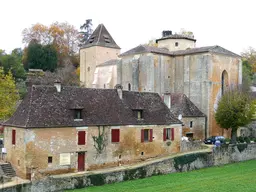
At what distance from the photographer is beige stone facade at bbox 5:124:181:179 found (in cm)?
2545

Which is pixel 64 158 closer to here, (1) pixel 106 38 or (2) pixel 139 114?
(2) pixel 139 114

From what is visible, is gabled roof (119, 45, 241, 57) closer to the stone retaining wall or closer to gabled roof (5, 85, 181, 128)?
gabled roof (5, 85, 181, 128)

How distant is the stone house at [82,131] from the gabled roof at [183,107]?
657cm

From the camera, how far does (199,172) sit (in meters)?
29.7

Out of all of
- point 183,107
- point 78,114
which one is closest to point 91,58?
point 183,107

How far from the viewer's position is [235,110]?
3572 centimetres

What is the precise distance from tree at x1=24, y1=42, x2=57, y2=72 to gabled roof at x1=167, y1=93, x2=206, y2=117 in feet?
108

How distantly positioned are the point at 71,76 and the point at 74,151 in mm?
41692

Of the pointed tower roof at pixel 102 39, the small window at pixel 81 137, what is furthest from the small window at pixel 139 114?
the pointed tower roof at pixel 102 39

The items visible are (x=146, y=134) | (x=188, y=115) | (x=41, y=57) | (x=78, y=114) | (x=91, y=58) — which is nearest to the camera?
(x=78, y=114)

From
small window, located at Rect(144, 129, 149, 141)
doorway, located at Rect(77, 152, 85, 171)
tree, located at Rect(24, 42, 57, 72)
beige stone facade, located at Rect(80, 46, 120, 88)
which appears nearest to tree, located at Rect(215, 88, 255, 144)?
small window, located at Rect(144, 129, 149, 141)

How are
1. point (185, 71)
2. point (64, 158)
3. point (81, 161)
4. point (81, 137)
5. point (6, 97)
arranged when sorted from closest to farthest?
point (64, 158)
point (81, 137)
point (81, 161)
point (6, 97)
point (185, 71)

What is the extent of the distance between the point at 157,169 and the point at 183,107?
13.4 metres

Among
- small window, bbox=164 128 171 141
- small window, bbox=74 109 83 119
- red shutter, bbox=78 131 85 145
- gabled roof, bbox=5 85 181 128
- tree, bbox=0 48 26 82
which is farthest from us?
tree, bbox=0 48 26 82
